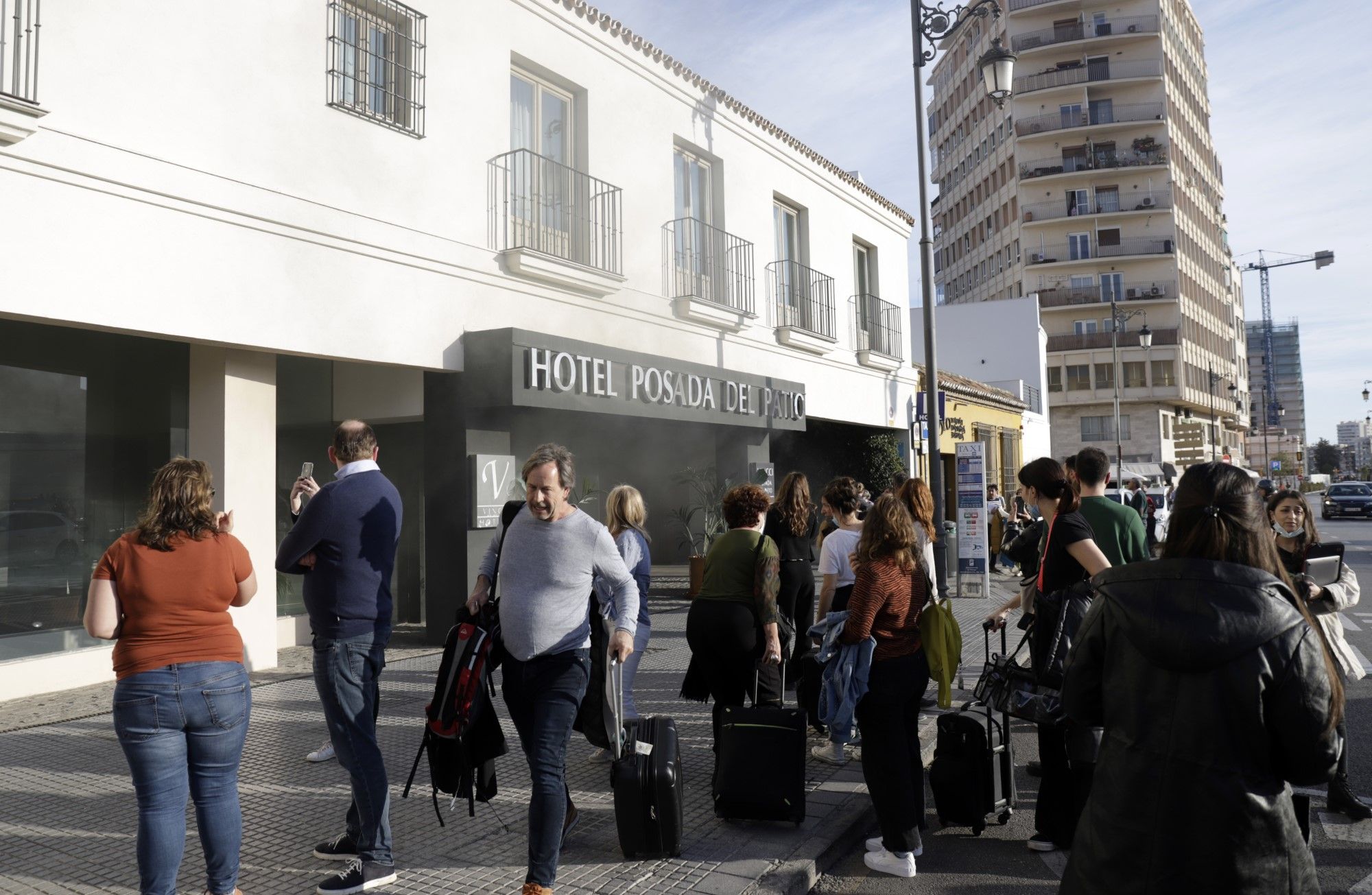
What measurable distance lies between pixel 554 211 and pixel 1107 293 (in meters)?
54.2

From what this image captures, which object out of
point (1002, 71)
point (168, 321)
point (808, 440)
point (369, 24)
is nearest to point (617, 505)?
point (168, 321)

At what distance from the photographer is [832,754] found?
5.88 metres

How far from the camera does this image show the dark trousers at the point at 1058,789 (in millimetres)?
4301

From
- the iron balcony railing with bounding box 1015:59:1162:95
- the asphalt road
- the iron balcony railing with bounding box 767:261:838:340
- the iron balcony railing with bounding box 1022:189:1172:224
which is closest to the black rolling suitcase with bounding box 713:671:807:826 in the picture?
the asphalt road

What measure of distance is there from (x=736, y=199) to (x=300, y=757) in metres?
10.4

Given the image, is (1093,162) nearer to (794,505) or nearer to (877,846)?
(794,505)

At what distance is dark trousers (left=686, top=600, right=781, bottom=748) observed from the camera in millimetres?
5191

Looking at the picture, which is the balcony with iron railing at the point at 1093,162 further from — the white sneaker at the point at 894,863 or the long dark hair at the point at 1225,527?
the long dark hair at the point at 1225,527

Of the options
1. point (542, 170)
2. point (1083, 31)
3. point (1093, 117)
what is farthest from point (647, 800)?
point (1083, 31)

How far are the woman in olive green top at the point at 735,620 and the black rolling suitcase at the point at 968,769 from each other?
989 mm

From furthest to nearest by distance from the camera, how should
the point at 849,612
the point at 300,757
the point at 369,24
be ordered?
the point at 369,24 < the point at 300,757 < the point at 849,612

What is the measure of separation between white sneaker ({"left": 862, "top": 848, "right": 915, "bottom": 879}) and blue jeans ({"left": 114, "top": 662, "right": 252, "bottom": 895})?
253cm

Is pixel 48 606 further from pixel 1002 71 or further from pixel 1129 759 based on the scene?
pixel 1002 71

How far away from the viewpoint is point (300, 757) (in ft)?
19.4
